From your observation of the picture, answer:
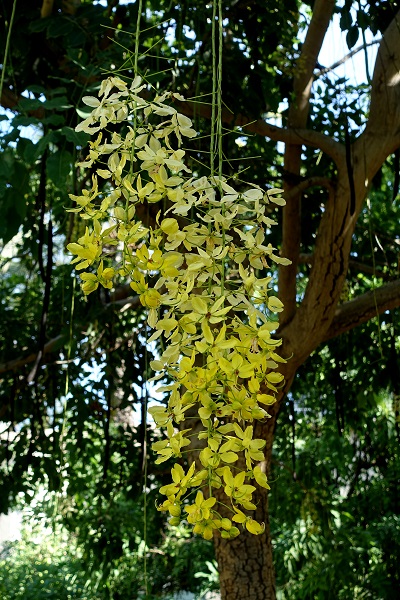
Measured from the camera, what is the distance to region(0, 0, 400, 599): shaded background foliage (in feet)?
6.68

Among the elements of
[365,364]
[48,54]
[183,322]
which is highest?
[48,54]

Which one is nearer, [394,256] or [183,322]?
[183,322]

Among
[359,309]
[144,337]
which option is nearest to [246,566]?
[359,309]

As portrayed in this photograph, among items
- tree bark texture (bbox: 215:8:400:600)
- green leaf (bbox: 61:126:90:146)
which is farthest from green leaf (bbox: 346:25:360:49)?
green leaf (bbox: 61:126:90:146)

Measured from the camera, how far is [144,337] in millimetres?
3064

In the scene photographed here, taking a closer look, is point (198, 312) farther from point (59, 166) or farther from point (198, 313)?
point (59, 166)

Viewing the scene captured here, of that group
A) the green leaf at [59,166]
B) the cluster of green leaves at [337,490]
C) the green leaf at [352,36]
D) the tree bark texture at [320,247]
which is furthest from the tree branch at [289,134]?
the cluster of green leaves at [337,490]

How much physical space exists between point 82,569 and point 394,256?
2.00 meters

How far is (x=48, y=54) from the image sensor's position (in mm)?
2301

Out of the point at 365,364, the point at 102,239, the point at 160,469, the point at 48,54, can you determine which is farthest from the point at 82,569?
the point at 102,239

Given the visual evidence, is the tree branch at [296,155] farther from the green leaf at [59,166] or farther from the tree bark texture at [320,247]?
the green leaf at [59,166]

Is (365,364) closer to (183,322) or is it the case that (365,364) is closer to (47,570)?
(47,570)

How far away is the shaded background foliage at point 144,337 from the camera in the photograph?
2.04 meters

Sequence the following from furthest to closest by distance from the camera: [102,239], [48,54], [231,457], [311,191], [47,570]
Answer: [47,570] < [311,191] < [48,54] < [102,239] < [231,457]
